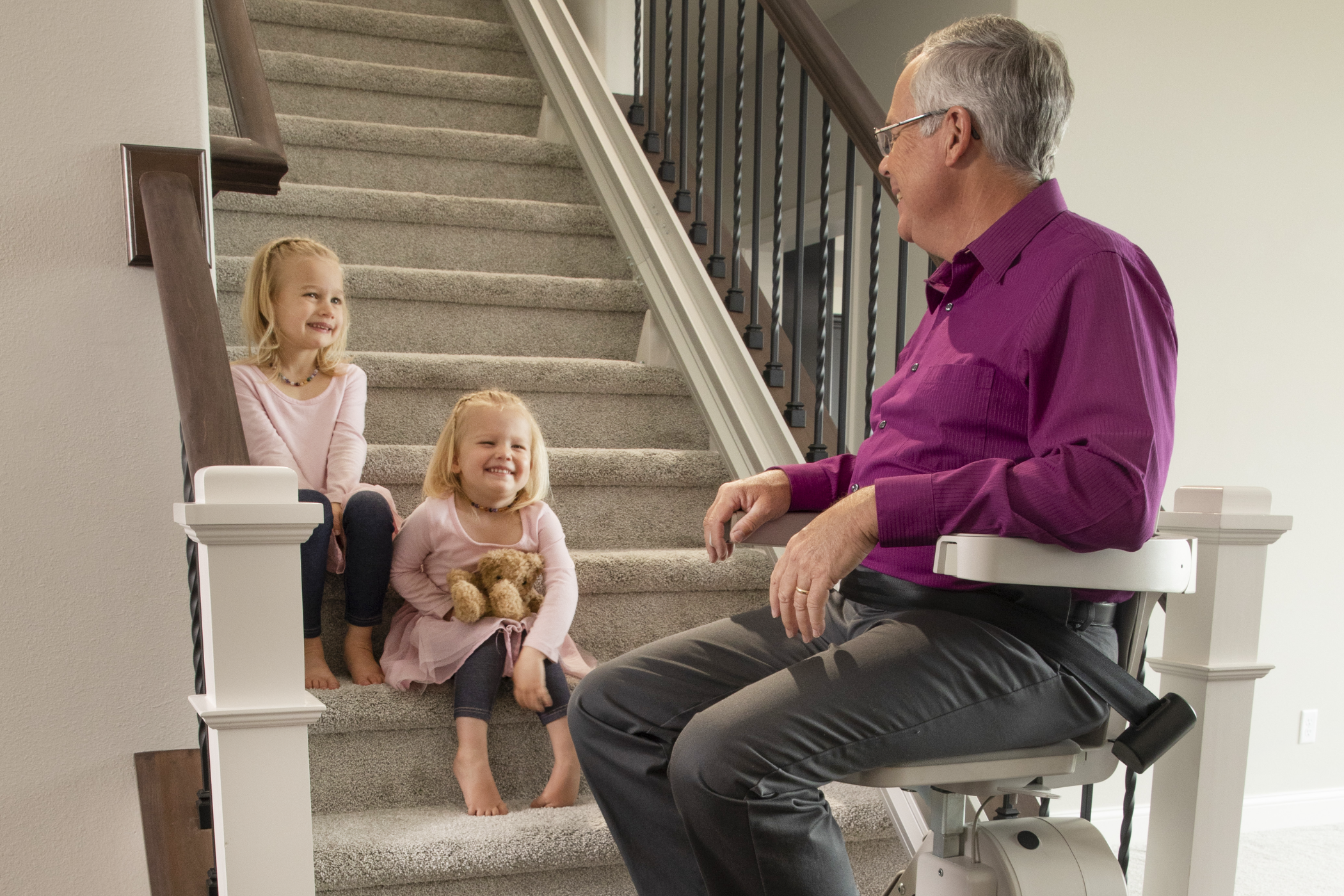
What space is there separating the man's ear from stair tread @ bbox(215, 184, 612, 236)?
1.77 metres

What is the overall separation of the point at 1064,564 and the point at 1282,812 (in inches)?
112

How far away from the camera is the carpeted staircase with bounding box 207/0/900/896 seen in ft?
5.01

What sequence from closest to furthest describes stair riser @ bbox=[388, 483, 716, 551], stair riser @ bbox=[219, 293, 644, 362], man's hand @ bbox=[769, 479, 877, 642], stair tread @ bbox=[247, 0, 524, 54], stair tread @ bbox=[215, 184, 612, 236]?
man's hand @ bbox=[769, 479, 877, 642] → stair riser @ bbox=[388, 483, 716, 551] → stair riser @ bbox=[219, 293, 644, 362] → stair tread @ bbox=[215, 184, 612, 236] → stair tread @ bbox=[247, 0, 524, 54]

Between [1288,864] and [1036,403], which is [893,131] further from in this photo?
[1288,864]

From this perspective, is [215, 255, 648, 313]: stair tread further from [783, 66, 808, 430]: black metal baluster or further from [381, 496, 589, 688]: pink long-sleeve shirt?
[381, 496, 589, 688]: pink long-sleeve shirt

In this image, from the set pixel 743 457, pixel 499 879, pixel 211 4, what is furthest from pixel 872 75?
pixel 499 879

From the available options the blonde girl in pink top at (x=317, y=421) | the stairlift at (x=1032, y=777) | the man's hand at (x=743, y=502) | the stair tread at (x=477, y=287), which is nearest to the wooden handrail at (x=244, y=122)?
the blonde girl in pink top at (x=317, y=421)

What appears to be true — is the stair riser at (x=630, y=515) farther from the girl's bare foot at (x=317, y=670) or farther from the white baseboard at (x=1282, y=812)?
the white baseboard at (x=1282, y=812)

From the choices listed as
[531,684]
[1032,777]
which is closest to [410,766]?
[531,684]

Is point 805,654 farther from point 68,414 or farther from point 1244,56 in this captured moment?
point 1244,56

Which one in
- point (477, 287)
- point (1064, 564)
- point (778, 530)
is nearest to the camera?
point (1064, 564)

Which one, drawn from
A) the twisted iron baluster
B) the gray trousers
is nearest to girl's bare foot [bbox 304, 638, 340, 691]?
the gray trousers

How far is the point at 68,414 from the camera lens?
4.87 feet

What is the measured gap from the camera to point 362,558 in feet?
5.78
